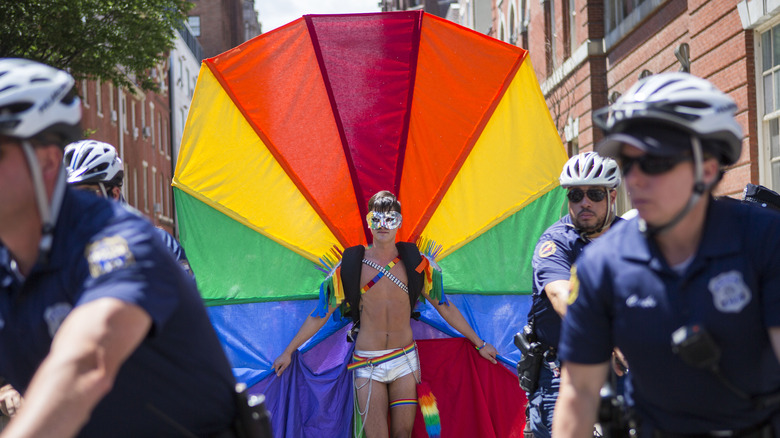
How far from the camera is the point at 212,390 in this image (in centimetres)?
268

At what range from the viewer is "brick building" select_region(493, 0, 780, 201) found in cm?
1262

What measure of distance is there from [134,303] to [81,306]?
130mm

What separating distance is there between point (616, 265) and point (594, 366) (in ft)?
1.20

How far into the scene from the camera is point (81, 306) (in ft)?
7.32

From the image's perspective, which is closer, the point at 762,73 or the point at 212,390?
the point at 212,390

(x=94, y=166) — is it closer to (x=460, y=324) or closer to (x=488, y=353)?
(x=460, y=324)

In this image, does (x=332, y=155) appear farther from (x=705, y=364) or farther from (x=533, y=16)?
(x=533, y=16)

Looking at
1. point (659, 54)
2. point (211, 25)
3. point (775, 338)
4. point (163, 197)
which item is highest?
point (211, 25)

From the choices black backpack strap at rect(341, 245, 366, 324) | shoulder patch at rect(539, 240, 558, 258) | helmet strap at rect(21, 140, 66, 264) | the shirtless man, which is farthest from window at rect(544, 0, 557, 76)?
helmet strap at rect(21, 140, 66, 264)

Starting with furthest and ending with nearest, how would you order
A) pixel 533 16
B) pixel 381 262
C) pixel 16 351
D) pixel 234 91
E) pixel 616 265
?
pixel 533 16 → pixel 234 91 → pixel 381 262 → pixel 616 265 → pixel 16 351

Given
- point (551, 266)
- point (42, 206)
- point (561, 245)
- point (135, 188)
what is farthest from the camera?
point (135, 188)

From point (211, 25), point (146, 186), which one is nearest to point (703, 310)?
point (146, 186)

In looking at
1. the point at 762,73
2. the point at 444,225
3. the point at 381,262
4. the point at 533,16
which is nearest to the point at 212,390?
the point at 381,262

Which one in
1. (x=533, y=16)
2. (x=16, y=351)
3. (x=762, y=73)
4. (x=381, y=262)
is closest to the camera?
(x=16, y=351)
